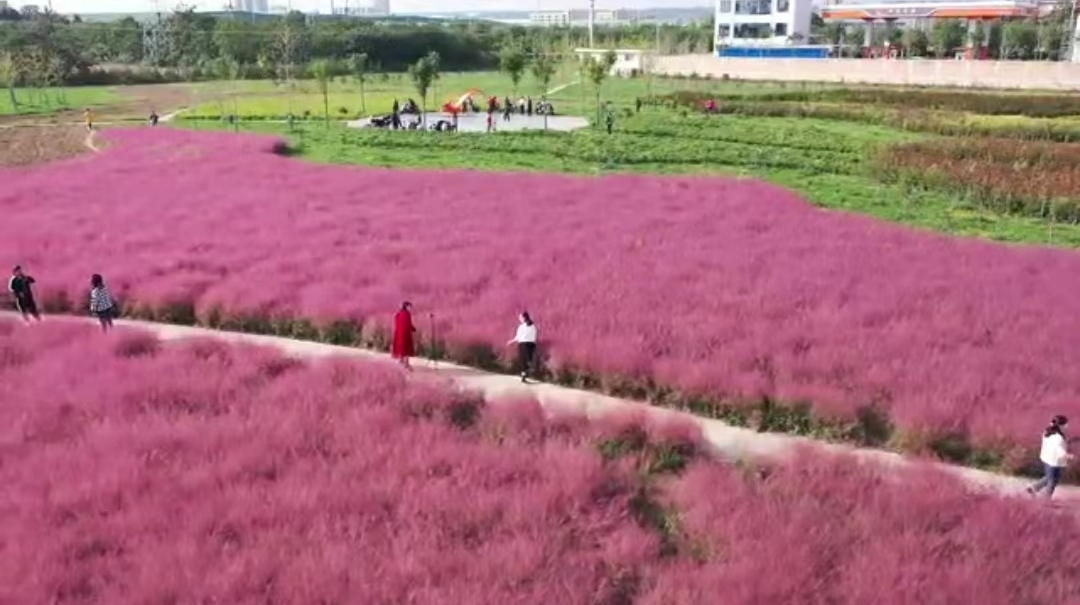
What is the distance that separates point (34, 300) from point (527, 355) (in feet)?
33.6

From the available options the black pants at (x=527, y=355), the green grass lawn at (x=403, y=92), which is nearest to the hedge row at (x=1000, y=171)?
the black pants at (x=527, y=355)

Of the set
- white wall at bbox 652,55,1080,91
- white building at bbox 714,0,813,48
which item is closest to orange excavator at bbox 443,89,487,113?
white wall at bbox 652,55,1080,91

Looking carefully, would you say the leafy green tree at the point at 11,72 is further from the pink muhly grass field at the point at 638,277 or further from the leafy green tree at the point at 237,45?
the pink muhly grass field at the point at 638,277

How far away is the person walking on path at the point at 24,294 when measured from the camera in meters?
17.5

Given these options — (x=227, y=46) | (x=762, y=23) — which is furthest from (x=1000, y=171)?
(x=227, y=46)

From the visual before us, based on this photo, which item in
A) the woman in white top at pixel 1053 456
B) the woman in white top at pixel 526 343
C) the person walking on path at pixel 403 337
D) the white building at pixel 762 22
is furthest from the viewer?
the white building at pixel 762 22

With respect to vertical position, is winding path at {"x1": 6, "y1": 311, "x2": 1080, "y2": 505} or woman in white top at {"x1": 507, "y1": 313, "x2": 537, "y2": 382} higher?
woman in white top at {"x1": 507, "y1": 313, "x2": 537, "y2": 382}

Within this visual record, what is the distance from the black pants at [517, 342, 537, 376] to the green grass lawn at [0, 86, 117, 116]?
56.4 metres

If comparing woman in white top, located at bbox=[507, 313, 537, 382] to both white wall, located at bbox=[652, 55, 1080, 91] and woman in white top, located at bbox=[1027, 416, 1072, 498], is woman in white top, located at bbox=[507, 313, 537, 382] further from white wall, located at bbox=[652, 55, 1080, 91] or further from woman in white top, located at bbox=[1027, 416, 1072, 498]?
white wall, located at bbox=[652, 55, 1080, 91]

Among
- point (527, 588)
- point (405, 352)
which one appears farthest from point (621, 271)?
point (527, 588)

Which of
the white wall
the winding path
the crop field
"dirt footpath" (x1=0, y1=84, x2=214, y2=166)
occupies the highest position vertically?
the white wall

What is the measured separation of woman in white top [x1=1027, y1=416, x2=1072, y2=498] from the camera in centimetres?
1080

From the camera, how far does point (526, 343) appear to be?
14.9 metres

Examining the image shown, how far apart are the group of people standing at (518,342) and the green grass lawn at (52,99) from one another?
181ft
